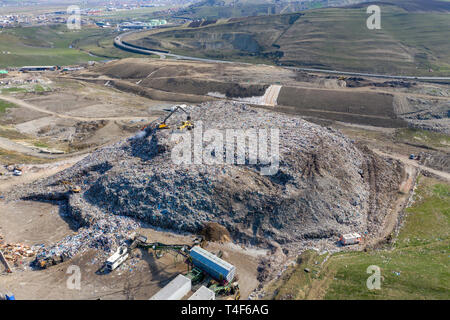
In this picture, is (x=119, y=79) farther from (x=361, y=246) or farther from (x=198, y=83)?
(x=361, y=246)

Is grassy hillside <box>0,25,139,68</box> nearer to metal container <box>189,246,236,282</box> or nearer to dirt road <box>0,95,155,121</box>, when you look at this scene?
dirt road <box>0,95,155,121</box>

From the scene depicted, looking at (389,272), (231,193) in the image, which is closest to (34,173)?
(231,193)

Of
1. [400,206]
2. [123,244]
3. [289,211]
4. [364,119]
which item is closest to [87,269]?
[123,244]

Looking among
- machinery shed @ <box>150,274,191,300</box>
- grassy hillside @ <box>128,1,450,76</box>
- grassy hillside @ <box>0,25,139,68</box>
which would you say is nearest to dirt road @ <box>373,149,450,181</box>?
machinery shed @ <box>150,274,191,300</box>

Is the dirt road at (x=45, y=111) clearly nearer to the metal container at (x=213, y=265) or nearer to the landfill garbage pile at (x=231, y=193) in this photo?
the landfill garbage pile at (x=231, y=193)

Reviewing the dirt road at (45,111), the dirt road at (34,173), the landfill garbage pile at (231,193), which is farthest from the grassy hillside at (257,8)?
the dirt road at (34,173)
